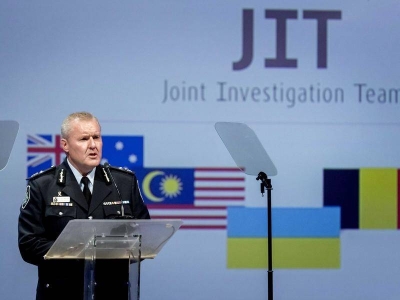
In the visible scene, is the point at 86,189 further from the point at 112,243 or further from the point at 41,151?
the point at 41,151

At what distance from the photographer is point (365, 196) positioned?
503cm

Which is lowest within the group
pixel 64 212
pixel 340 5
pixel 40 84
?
pixel 64 212

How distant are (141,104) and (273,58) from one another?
0.89 metres

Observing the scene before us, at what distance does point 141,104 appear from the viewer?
4852mm

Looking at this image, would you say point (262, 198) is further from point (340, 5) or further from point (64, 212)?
point (64, 212)

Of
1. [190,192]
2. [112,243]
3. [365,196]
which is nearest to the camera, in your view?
[112,243]

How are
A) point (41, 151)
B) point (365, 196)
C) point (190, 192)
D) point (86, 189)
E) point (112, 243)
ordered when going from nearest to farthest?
point (112, 243), point (86, 189), point (41, 151), point (190, 192), point (365, 196)

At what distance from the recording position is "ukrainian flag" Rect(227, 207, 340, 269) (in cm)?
493

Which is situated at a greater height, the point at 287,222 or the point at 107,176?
the point at 107,176

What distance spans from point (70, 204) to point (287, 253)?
2.01 meters

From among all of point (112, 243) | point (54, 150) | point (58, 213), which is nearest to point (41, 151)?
point (54, 150)

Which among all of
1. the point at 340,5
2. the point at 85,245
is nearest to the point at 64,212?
the point at 85,245

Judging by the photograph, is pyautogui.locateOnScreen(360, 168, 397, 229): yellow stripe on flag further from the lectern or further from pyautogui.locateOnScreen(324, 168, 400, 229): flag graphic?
the lectern

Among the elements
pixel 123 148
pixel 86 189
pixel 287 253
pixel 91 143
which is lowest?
pixel 287 253
